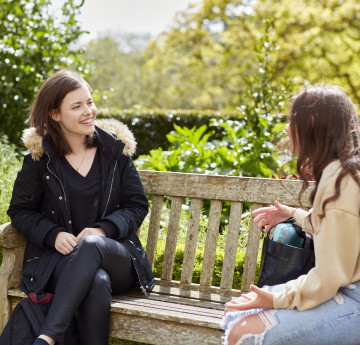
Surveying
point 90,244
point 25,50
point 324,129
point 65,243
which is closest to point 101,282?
point 90,244

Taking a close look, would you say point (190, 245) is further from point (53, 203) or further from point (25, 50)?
point (25, 50)

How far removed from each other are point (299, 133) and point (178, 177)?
53.6 inches

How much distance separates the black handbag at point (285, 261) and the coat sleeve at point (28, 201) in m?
1.23

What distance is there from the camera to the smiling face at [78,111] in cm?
328

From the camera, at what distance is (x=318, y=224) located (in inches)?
87.1

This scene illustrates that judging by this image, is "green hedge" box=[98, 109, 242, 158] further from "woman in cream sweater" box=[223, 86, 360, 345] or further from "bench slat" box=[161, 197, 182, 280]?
"woman in cream sweater" box=[223, 86, 360, 345]

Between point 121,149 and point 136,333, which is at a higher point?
point 121,149

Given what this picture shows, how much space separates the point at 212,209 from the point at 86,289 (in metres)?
1.01

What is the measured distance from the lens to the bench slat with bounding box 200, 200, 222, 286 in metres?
3.44

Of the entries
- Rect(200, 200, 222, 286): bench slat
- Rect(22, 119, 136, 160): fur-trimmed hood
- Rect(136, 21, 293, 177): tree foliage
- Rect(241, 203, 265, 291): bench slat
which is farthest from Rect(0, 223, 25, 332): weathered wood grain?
Rect(136, 21, 293, 177): tree foliage

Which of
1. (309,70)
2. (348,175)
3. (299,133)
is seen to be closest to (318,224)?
(348,175)

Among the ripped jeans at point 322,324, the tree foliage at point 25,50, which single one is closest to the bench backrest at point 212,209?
the ripped jeans at point 322,324

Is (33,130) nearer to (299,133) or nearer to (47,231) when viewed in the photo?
Answer: (47,231)

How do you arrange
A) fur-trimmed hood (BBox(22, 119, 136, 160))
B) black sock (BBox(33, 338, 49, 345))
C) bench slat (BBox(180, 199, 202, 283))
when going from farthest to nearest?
1. bench slat (BBox(180, 199, 202, 283))
2. fur-trimmed hood (BBox(22, 119, 136, 160))
3. black sock (BBox(33, 338, 49, 345))
